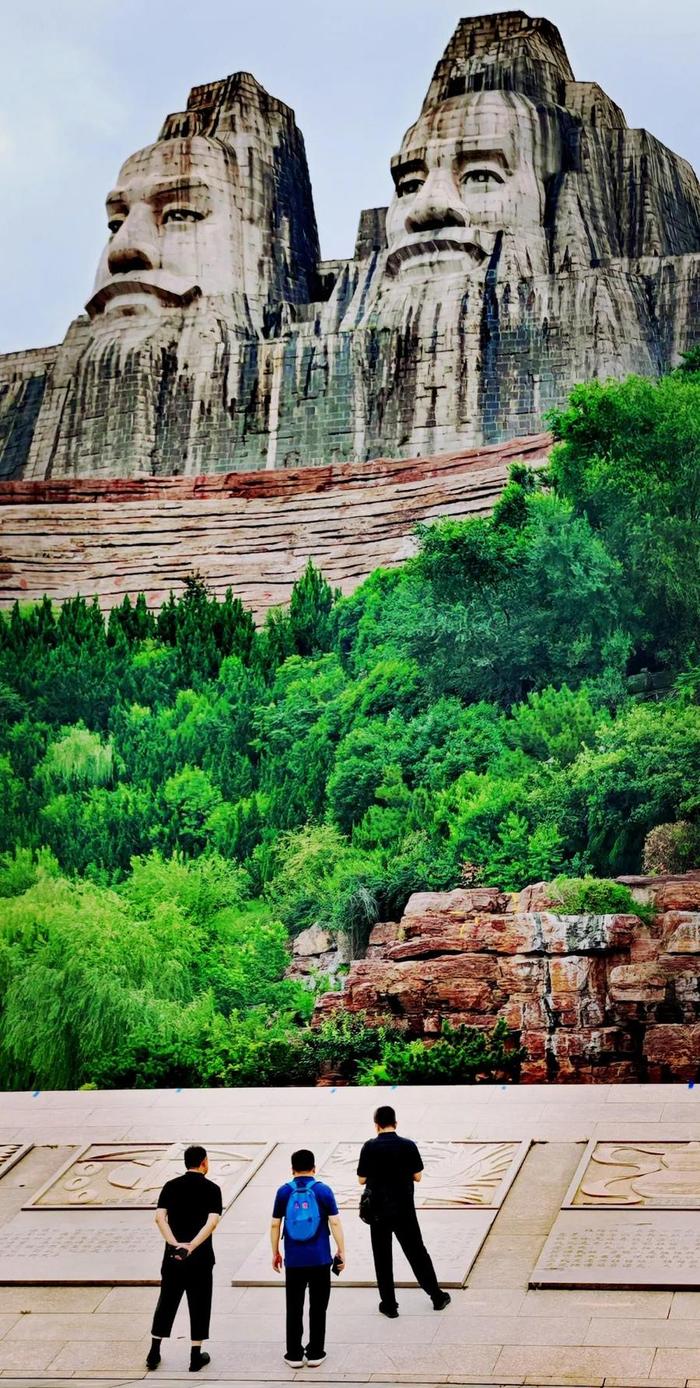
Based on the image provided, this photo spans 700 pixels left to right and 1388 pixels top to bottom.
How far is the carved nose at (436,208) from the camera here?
21.7 m

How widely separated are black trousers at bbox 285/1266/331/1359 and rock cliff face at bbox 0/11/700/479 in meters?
13.9

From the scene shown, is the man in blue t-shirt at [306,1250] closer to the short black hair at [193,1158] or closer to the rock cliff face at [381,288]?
the short black hair at [193,1158]

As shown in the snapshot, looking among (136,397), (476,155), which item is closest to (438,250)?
(476,155)

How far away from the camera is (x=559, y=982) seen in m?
13.2

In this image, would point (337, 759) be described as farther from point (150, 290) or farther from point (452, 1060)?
point (150, 290)

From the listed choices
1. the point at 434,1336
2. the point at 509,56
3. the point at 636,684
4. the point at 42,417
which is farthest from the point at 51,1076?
the point at 509,56

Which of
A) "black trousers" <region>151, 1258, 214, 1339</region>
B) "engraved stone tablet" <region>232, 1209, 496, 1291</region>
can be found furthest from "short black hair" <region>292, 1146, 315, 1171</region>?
"engraved stone tablet" <region>232, 1209, 496, 1291</region>

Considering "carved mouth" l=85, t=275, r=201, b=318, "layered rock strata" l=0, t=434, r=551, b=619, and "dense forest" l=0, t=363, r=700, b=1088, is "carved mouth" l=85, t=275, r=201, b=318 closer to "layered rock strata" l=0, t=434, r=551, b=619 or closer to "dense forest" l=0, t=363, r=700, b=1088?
"layered rock strata" l=0, t=434, r=551, b=619

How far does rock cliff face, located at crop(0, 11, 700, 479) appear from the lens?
20.3 m

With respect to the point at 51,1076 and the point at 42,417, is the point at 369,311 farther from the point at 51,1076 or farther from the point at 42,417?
the point at 51,1076

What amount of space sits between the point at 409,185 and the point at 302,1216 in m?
17.2

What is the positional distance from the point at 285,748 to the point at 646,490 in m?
3.82

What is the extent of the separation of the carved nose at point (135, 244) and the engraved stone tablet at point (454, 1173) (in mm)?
15014

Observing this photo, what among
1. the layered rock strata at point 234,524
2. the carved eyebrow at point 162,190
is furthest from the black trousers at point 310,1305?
the carved eyebrow at point 162,190
